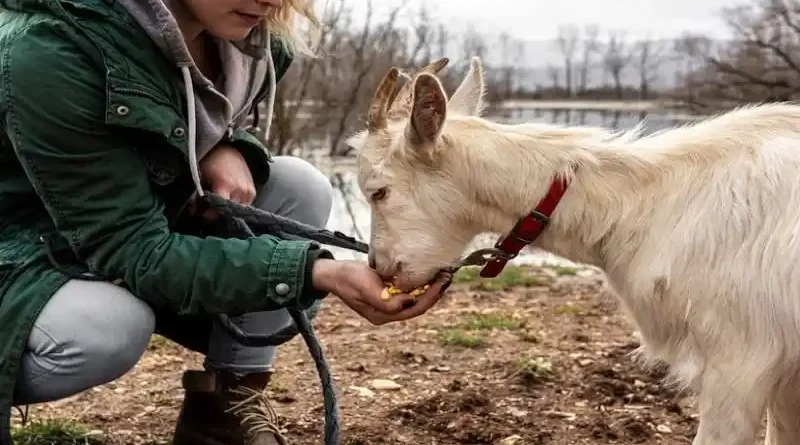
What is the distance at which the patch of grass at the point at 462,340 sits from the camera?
4523mm

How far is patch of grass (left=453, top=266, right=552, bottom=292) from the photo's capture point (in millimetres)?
6152

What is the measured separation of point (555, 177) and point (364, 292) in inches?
26.1

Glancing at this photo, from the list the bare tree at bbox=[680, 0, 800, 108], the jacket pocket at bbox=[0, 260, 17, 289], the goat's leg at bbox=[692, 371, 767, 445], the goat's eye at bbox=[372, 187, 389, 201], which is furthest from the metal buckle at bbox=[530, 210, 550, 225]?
the bare tree at bbox=[680, 0, 800, 108]

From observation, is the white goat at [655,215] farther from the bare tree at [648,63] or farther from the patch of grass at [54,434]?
the bare tree at [648,63]

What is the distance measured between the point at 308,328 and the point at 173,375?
5.10 feet

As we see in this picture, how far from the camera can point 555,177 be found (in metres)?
2.72

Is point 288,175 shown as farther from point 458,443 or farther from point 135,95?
point 458,443

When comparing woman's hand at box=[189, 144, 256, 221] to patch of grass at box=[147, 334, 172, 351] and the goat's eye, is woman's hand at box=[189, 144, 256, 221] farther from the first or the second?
patch of grass at box=[147, 334, 172, 351]

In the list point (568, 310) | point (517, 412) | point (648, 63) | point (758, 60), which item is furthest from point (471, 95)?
point (648, 63)

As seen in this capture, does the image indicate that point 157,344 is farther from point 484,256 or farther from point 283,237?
point 484,256

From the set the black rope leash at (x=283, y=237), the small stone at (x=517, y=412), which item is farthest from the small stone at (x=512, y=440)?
→ the black rope leash at (x=283, y=237)

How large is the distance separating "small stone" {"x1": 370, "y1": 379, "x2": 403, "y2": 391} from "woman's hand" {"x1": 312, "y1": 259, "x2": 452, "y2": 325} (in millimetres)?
1428

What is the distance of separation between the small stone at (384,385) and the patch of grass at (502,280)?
2062mm

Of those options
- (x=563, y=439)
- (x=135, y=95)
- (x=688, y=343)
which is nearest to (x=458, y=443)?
(x=563, y=439)
